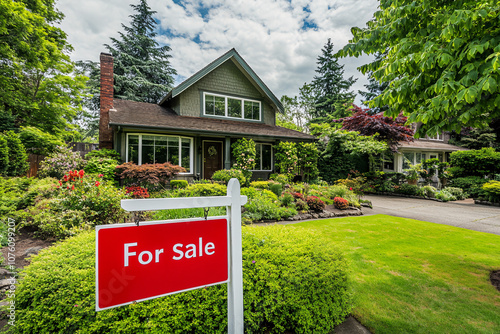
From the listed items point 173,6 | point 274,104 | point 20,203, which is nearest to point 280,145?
point 274,104

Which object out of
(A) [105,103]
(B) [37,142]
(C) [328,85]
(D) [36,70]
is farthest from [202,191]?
(C) [328,85]

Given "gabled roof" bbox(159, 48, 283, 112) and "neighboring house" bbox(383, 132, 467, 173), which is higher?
"gabled roof" bbox(159, 48, 283, 112)

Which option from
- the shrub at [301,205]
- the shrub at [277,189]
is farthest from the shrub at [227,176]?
the shrub at [301,205]

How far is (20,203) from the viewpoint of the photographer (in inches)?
228

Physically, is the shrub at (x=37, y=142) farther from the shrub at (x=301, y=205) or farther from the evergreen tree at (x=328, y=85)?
the evergreen tree at (x=328, y=85)

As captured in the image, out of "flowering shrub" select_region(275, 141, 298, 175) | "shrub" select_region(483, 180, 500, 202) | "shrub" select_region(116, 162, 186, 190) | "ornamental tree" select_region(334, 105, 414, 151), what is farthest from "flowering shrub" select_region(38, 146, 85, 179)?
"shrub" select_region(483, 180, 500, 202)

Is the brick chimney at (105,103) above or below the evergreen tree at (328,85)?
below

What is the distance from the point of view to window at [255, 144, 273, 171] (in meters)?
13.6

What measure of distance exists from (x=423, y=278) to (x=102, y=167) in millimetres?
10060

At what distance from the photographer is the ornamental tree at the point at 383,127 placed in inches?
575

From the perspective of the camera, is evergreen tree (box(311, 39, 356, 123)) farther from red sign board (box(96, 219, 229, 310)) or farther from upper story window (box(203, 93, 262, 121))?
red sign board (box(96, 219, 229, 310))

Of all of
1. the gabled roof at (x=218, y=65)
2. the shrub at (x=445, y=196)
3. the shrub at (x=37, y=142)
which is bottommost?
the shrub at (x=445, y=196)

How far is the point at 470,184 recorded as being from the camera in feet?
43.0

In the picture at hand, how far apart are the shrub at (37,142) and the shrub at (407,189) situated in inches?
743
